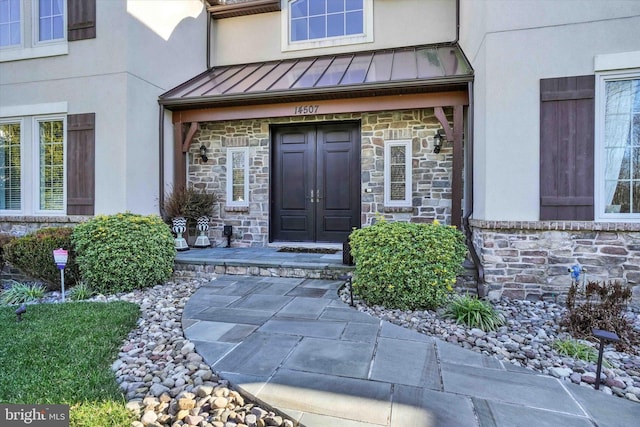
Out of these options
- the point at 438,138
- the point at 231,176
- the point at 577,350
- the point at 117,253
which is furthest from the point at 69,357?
the point at 438,138

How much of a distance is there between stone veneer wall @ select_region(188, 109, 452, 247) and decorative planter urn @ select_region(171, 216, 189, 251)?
2.44 feet

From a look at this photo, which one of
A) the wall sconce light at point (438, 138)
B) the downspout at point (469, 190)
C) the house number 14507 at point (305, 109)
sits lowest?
the downspout at point (469, 190)

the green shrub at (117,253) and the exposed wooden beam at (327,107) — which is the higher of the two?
the exposed wooden beam at (327,107)

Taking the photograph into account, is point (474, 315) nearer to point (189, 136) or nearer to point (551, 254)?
point (551, 254)

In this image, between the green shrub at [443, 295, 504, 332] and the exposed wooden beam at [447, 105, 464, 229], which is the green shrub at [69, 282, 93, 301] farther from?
the exposed wooden beam at [447, 105, 464, 229]

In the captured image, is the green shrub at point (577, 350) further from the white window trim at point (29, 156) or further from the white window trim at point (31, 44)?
the white window trim at point (31, 44)

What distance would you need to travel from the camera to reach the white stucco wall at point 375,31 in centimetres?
676

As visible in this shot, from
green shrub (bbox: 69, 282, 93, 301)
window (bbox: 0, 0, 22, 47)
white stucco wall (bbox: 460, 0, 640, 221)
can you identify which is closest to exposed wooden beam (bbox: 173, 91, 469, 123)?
white stucco wall (bbox: 460, 0, 640, 221)

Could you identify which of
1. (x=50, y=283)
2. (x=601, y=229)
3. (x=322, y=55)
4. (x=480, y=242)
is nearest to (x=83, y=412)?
(x=50, y=283)

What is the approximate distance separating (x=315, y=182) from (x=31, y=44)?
557 cm

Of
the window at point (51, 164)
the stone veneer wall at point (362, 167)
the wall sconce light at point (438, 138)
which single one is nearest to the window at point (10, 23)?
the window at point (51, 164)

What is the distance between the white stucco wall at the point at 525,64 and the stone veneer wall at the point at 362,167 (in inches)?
66.6

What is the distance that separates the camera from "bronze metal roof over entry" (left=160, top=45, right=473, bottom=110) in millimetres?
5566
